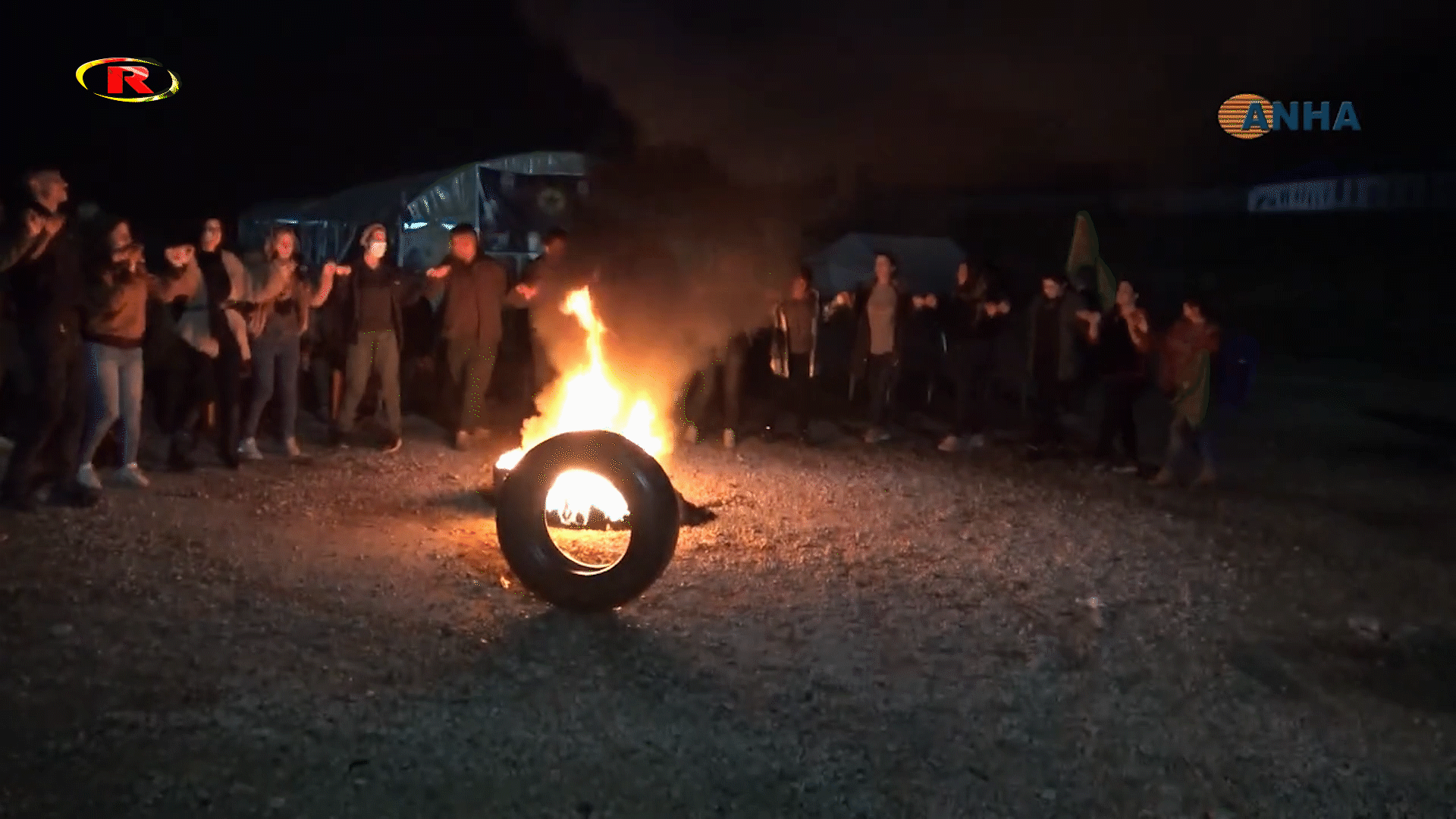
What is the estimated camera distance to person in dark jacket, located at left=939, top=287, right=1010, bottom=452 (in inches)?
408

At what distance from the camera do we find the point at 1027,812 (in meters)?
3.87

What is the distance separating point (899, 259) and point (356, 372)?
47.6 feet

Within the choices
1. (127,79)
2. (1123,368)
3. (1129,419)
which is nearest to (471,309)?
(1123,368)

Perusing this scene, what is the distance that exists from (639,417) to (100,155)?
69.7 feet

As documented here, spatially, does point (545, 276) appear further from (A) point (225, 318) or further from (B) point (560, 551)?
(B) point (560, 551)

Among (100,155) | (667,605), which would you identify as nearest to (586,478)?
(667,605)

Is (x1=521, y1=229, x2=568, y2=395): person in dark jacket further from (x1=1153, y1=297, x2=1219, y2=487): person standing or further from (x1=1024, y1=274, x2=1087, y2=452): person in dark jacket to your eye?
(x1=1153, y1=297, x2=1219, y2=487): person standing

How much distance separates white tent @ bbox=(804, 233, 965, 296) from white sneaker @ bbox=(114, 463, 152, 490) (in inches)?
587

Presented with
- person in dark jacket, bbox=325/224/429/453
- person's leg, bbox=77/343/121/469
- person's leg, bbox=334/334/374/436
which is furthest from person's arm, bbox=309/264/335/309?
person's leg, bbox=77/343/121/469

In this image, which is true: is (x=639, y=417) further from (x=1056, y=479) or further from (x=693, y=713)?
(x=693, y=713)

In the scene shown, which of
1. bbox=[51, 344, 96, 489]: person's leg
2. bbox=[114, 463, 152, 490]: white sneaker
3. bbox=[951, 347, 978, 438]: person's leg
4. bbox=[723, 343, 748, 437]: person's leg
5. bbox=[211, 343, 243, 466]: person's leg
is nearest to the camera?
bbox=[51, 344, 96, 489]: person's leg

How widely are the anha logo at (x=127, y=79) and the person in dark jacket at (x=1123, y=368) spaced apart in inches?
851

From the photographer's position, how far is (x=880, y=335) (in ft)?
34.6

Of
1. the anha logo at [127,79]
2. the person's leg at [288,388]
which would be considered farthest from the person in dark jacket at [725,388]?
the anha logo at [127,79]
